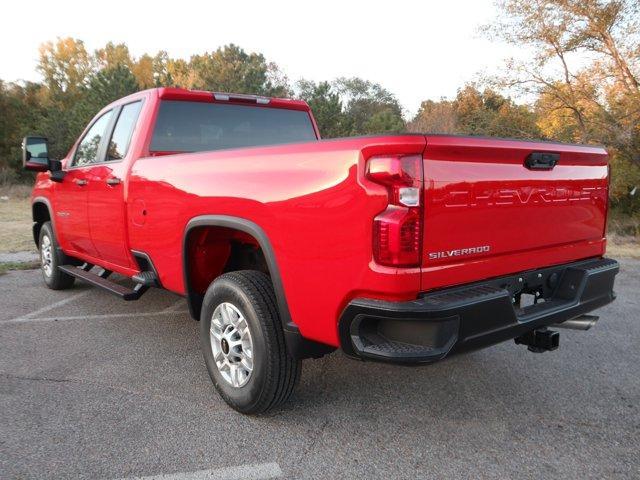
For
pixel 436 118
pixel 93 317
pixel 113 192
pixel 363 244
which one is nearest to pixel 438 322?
pixel 363 244

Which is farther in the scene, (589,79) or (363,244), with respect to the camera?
(589,79)

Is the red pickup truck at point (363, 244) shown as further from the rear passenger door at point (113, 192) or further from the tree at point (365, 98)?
the tree at point (365, 98)

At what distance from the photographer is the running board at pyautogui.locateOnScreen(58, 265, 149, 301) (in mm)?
4020

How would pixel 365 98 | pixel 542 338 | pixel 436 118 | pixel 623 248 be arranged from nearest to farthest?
pixel 542 338 < pixel 623 248 < pixel 436 118 < pixel 365 98

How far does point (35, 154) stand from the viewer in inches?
197

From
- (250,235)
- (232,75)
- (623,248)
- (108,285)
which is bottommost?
(623,248)

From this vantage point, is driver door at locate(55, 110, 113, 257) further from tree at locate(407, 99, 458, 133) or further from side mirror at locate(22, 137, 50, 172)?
tree at locate(407, 99, 458, 133)

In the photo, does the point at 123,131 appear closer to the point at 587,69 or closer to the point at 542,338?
the point at 542,338

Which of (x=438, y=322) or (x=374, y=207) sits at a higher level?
(x=374, y=207)

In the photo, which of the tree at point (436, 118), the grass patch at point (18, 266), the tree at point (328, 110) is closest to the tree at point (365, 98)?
the tree at point (436, 118)

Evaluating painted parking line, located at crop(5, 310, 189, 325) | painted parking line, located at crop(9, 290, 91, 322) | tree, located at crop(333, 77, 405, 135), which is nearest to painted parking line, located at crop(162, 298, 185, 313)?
painted parking line, located at crop(5, 310, 189, 325)

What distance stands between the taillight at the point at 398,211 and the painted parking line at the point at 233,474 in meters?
1.14

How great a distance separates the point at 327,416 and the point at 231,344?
69 centimetres

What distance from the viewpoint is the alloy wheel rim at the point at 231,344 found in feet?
9.76
